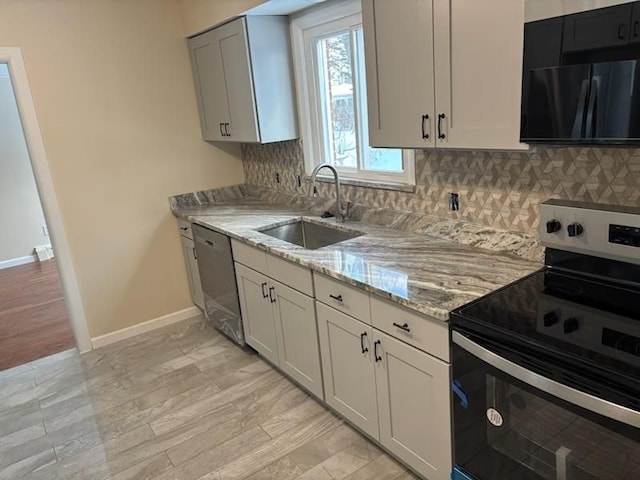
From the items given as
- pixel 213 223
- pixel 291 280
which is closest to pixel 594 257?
pixel 291 280

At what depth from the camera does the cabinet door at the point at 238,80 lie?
3039 millimetres

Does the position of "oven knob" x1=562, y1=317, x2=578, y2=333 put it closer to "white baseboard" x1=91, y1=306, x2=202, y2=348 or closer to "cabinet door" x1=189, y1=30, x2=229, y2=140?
"cabinet door" x1=189, y1=30, x2=229, y2=140

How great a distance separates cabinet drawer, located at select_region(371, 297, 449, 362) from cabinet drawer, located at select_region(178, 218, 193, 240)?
2.07m

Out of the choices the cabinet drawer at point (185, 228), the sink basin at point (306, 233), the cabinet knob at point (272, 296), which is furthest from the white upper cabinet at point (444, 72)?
the cabinet drawer at point (185, 228)

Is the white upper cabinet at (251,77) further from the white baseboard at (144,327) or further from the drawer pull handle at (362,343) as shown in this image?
the drawer pull handle at (362,343)

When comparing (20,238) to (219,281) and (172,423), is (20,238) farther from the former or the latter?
(172,423)

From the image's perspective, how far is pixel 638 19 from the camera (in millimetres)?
1236

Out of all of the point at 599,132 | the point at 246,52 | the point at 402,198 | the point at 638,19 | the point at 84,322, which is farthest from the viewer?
the point at 84,322

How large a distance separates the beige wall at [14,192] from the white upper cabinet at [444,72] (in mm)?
5221

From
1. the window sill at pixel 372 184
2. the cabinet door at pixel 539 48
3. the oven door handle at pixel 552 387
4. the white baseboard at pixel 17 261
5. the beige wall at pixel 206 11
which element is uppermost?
the beige wall at pixel 206 11

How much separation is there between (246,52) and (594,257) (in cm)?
228

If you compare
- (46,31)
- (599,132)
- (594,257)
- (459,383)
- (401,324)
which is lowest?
(459,383)

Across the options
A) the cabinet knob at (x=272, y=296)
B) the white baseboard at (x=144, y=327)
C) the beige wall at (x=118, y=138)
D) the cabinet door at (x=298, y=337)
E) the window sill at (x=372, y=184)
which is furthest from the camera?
the white baseboard at (x=144, y=327)

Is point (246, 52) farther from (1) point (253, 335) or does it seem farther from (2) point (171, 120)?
(1) point (253, 335)
